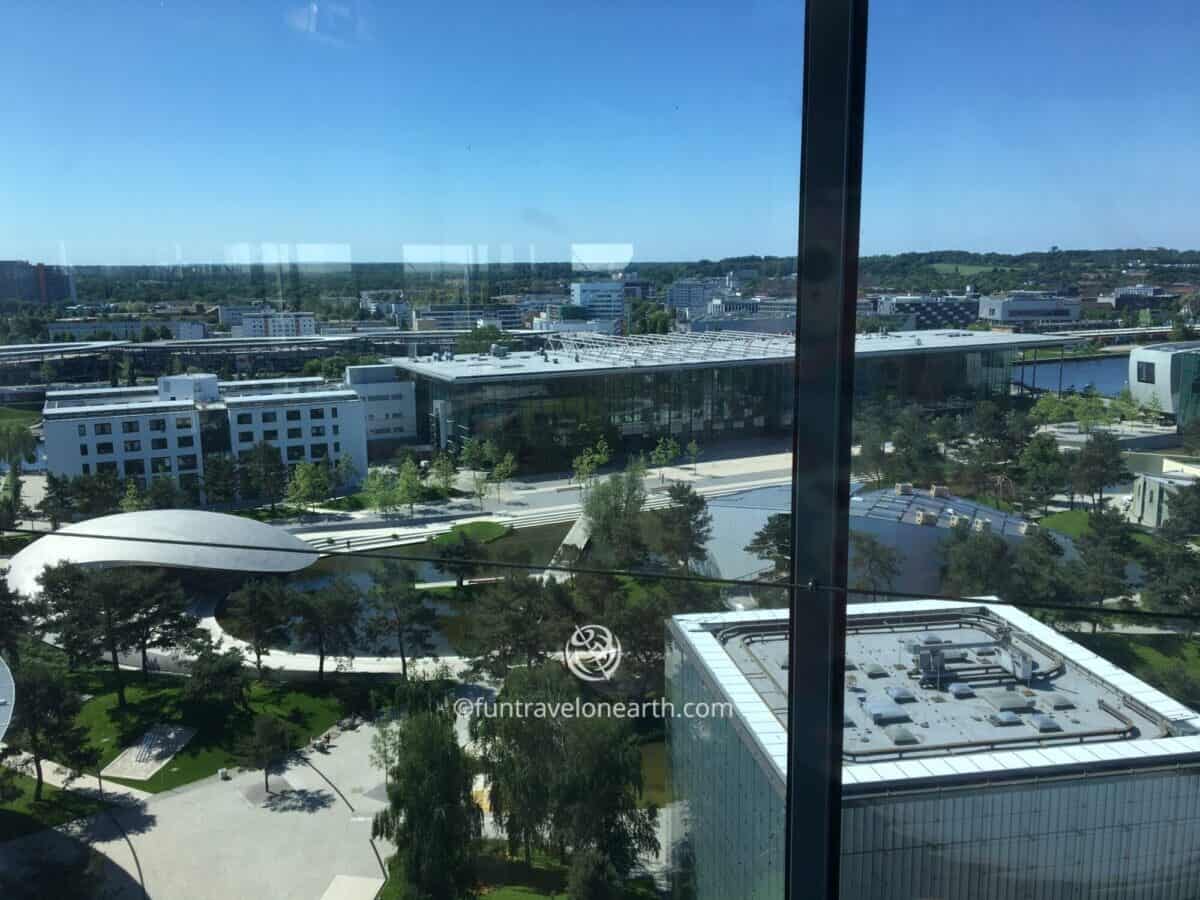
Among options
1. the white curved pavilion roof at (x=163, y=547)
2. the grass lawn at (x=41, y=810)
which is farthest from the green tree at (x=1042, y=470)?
the grass lawn at (x=41, y=810)

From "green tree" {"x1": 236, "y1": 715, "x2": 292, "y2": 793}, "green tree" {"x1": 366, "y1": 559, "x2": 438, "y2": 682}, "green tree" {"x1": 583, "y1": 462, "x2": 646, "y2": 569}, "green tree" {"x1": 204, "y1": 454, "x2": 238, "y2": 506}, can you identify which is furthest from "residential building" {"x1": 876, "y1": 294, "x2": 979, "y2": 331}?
"green tree" {"x1": 236, "y1": 715, "x2": 292, "y2": 793}

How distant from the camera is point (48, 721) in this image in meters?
2.18

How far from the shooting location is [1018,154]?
6.25ft

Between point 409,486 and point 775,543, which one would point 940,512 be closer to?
point 775,543

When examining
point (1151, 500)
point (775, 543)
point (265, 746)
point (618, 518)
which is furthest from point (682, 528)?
point (265, 746)

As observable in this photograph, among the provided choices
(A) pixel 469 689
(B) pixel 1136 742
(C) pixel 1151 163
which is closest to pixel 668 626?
(A) pixel 469 689

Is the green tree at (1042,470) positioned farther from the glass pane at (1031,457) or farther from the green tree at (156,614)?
the green tree at (156,614)

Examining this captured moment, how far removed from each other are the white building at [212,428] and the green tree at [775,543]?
3.40ft

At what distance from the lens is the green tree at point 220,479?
2.19 meters

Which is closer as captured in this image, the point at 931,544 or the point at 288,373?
the point at 931,544

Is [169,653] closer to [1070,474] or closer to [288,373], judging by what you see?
[288,373]

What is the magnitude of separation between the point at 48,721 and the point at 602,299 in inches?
71.0

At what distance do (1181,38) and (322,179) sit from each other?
6.67ft

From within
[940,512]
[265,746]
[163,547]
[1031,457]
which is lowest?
[265,746]
